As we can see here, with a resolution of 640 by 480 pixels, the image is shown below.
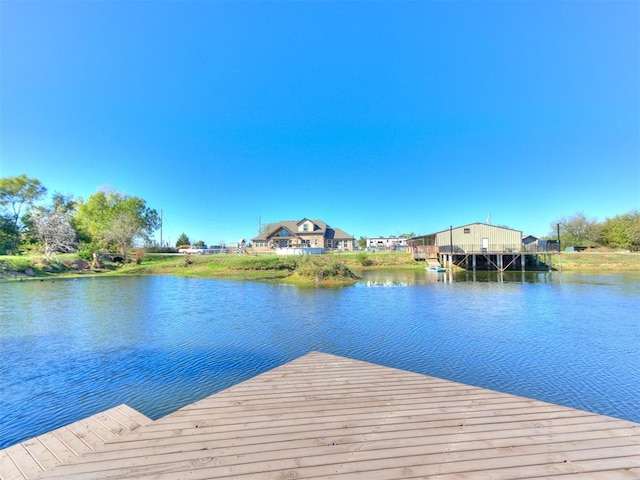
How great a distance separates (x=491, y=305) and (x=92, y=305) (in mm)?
22469

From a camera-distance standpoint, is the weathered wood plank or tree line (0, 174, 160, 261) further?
tree line (0, 174, 160, 261)

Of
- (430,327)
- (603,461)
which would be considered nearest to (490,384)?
(603,461)

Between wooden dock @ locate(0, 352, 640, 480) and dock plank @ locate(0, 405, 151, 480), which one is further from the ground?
wooden dock @ locate(0, 352, 640, 480)

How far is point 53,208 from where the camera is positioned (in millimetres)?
46906

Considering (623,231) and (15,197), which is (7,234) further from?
(623,231)

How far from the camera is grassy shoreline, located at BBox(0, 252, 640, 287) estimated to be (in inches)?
1152

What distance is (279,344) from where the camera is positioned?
34.6 feet

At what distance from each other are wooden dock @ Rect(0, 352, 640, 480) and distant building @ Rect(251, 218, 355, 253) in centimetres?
5120

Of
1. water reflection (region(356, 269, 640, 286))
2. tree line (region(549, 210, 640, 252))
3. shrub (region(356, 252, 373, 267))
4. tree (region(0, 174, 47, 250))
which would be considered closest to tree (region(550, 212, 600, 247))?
tree line (region(549, 210, 640, 252))

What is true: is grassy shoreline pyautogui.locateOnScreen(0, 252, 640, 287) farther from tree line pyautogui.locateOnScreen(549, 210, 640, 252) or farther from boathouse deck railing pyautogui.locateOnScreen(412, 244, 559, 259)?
tree line pyautogui.locateOnScreen(549, 210, 640, 252)


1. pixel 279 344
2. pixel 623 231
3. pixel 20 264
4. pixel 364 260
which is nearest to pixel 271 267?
pixel 364 260

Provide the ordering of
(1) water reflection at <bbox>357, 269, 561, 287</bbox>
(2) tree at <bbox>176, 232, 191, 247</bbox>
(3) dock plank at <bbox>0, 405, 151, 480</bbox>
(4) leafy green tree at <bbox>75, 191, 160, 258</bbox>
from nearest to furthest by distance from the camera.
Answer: (3) dock plank at <bbox>0, 405, 151, 480</bbox> → (1) water reflection at <bbox>357, 269, 561, 287</bbox> → (4) leafy green tree at <bbox>75, 191, 160, 258</bbox> → (2) tree at <bbox>176, 232, 191, 247</bbox>

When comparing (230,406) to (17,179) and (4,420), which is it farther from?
(17,179)

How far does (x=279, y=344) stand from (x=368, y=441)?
24.2 ft
